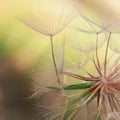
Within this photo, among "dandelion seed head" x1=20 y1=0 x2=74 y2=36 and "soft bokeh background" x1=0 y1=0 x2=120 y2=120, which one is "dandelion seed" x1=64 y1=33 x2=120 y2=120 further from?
"soft bokeh background" x1=0 y1=0 x2=120 y2=120

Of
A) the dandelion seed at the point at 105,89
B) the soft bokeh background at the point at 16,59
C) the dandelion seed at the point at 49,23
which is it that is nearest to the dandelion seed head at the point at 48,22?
the dandelion seed at the point at 49,23

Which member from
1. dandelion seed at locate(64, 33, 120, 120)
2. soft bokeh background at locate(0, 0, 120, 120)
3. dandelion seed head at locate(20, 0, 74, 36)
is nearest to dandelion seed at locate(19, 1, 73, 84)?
dandelion seed head at locate(20, 0, 74, 36)

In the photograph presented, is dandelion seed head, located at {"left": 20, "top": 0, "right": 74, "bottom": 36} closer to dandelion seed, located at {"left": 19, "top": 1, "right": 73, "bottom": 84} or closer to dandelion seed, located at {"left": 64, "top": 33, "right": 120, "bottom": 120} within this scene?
dandelion seed, located at {"left": 19, "top": 1, "right": 73, "bottom": 84}

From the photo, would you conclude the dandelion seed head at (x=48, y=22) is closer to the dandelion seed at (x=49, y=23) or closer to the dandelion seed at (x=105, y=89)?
the dandelion seed at (x=49, y=23)

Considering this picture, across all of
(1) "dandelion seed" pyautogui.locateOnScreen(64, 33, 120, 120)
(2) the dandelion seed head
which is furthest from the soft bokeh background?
(1) "dandelion seed" pyautogui.locateOnScreen(64, 33, 120, 120)

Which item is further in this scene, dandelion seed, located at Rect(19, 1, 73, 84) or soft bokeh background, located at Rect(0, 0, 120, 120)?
soft bokeh background, located at Rect(0, 0, 120, 120)

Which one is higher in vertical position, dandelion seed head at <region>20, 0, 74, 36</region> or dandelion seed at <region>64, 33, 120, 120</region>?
dandelion seed head at <region>20, 0, 74, 36</region>

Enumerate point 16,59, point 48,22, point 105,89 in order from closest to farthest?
point 105,89, point 48,22, point 16,59

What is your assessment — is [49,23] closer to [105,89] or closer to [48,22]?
[48,22]

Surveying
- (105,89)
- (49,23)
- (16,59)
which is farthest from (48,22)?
(16,59)

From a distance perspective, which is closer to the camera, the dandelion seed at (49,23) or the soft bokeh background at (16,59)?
the dandelion seed at (49,23)
